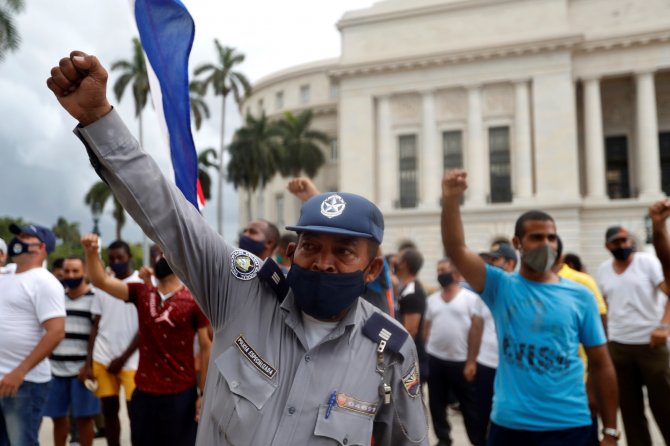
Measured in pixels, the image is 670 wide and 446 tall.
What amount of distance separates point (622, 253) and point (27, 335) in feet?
16.8

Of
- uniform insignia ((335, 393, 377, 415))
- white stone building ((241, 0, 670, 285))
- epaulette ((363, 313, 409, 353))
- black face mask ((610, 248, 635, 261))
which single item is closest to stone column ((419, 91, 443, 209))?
white stone building ((241, 0, 670, 285))

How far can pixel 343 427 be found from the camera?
169 centimetres

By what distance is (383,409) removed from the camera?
185cm

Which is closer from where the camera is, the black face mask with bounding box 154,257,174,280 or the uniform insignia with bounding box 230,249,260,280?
the uniform insignia with bounding box 230,249,260,280

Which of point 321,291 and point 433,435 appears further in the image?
point 433,435

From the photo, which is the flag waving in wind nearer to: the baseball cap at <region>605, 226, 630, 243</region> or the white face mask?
the white face mask

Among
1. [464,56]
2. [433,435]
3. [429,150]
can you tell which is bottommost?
[433,435]

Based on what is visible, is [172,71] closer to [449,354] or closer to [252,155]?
[449,354]

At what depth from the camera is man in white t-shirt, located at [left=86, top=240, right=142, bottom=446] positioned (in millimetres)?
5227

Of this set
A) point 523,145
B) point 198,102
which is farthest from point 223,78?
point 523,145

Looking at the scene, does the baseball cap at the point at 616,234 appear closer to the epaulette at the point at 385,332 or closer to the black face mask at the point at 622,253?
the black face mask at the point at 622,253

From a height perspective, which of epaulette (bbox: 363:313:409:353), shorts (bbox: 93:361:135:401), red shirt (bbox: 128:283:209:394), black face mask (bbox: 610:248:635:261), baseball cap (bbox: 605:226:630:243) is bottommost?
shorts (bbox: 93:361:135:401)

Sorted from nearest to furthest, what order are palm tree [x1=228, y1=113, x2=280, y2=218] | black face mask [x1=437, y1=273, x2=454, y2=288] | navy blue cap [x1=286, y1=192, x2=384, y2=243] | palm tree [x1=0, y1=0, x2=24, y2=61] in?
navy blue cap [x1=286, y1=192, x2=384, y2=243]
black face mask [x1=437, y1=273, x2=454, y2=288]
palm tree [x1=0, y1=0, x2=24, y2=61]
palm tree [x1=228, y1=113, x2=280, y2=218]

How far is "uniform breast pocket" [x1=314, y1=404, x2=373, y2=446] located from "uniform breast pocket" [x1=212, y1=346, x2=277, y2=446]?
0.18m
